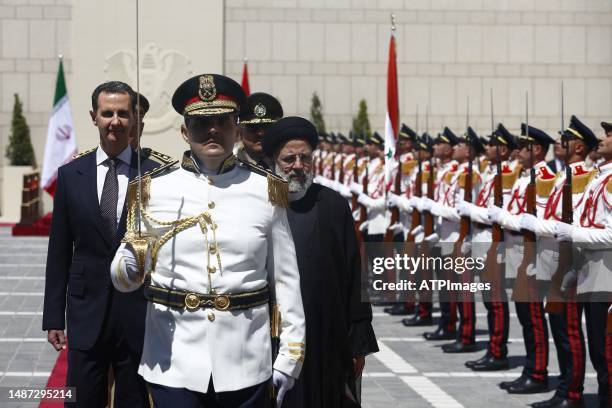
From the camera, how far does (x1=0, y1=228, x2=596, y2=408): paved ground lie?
9070 millimetres

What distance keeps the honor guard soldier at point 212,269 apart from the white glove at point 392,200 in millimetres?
9316

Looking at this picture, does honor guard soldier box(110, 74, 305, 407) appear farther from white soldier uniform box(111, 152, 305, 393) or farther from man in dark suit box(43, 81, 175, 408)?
man in dark suit box(43, 81, 175, 408)

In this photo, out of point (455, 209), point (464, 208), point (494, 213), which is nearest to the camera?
point (494, 213)

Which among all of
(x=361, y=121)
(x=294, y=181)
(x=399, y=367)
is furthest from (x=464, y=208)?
(x=361, y=121)

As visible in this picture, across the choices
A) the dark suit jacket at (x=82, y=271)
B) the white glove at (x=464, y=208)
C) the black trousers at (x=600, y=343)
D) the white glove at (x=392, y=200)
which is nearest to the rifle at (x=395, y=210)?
the white glove at (x=392, y=200)

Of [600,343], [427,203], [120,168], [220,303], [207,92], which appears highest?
[207,92]

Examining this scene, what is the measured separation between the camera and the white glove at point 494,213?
33.4 feet

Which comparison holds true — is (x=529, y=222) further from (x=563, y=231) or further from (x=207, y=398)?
(x=207, y=398)

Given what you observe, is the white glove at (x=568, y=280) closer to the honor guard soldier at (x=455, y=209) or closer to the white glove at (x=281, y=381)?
the honor guard soldier at (x=455, y=209)

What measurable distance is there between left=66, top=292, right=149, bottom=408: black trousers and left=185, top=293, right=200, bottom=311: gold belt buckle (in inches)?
42.9

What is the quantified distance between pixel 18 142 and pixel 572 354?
20.6 m

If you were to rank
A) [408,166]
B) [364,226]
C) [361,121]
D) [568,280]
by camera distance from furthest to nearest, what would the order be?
[361,121], [364,226], [408,166], [568,280]

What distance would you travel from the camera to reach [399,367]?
1044 centimetres

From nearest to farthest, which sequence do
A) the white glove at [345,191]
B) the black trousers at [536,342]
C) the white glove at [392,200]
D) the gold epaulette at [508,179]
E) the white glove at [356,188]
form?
the black trousers at [536,342], the gold epaulette at [508,179], the white glove at [392,200], the white glove at [356,188], the white glove at [345,191]
